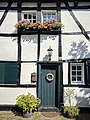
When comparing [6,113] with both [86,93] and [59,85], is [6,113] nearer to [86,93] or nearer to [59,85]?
[59,85]

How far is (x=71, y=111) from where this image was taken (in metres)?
9.80

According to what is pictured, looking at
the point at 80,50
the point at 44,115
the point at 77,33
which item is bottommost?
the point at 44,115

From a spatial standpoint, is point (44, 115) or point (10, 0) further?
point (10, 0)

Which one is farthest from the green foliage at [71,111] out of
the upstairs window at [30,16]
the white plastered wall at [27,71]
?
the upstairs window at [30,16]

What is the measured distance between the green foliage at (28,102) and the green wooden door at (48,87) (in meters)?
0.61

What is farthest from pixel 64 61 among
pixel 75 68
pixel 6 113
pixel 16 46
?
pixel 6 113

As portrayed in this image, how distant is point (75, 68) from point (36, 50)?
7.08 ft

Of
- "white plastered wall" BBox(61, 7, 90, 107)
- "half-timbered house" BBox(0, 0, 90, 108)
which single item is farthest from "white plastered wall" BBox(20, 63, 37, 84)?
"white plastered wall" BBox(61, 7, 90, 107)

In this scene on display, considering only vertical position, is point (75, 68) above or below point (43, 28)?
below

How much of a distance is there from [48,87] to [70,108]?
1530mm

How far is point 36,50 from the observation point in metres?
10.6

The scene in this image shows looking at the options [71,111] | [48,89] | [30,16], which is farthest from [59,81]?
[30,16]

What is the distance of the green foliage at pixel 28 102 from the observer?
9.70 m

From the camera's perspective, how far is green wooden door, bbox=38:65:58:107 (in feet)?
35.1
